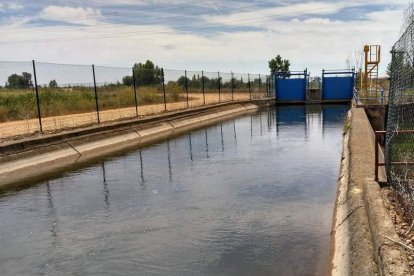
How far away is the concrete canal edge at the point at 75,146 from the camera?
1187 cm

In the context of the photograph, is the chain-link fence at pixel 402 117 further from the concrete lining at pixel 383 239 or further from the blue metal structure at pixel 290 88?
the blue metal structure at pixel 290 88

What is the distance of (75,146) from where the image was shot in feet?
48.0

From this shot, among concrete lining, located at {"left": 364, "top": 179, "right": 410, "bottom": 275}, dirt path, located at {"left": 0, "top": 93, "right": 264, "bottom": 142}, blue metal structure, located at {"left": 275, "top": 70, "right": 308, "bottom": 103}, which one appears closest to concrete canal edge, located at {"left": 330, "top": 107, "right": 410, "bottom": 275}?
concrete lining, located at {"left": 364, "top": 179, "right": 410, "bottom": 275}

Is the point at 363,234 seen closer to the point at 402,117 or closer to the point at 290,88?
the point at 402,117

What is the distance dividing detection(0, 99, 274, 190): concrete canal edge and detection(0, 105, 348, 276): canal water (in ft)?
4.02

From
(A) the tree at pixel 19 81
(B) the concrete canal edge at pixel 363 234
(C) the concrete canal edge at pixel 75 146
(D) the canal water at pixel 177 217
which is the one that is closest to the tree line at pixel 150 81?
(A) the tree at pixel 19 81

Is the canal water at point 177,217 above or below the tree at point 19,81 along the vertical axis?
below

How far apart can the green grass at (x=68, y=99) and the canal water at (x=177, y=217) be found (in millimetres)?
11397

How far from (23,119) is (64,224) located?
16.0 metres

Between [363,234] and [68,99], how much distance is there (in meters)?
24.9

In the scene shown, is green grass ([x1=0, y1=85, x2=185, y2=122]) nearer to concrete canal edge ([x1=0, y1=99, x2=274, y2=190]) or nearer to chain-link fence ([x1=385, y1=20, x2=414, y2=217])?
concrete canal edge ([x1=0, y1=99, x2=274, y2=190])

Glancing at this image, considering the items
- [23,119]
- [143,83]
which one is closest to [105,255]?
[23,119]

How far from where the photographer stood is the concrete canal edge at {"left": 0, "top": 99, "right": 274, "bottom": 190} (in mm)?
11870

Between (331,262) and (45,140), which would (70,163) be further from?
(331,262)
